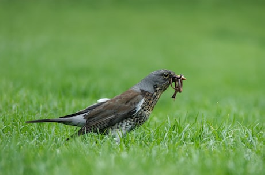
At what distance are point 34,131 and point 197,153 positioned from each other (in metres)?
2.09

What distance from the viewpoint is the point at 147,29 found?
30.2m

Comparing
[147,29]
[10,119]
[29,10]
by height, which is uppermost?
[29,10]

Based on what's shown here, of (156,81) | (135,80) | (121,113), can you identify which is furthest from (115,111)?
(135,80)

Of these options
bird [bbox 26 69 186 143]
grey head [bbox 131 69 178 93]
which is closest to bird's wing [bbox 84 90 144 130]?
bird [bbox 26 69 186 143]

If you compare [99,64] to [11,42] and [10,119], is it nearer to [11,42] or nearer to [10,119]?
[11,42]

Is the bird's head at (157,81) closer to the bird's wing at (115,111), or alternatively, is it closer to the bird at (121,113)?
the bird at (121,113)

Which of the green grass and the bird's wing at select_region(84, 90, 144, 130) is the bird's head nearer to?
the bird's wing at select_region(84, 90, 144, 130)

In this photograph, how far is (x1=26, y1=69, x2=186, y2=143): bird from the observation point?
207 inches

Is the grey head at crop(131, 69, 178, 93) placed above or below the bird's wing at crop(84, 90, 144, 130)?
above

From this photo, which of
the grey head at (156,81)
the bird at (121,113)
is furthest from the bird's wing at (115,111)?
the grey head at (156,81)

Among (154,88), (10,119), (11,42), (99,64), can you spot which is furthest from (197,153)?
(11,42)

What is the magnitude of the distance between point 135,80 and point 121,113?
817 cm

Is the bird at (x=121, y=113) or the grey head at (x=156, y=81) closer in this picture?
the bird at (x=121, y=113)

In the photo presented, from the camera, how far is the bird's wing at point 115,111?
17.3 ft
